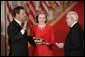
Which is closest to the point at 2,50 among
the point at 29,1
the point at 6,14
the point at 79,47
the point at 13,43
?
the point at 6,14

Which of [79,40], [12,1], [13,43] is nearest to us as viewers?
[79,40]

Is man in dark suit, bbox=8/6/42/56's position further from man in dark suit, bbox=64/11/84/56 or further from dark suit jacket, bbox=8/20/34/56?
man in dark suit, bbox=64/11/84/56

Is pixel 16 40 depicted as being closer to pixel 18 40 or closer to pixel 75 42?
pixel 18 40

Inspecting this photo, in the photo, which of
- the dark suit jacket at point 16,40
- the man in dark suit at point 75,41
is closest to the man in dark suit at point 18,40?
the dark suit jacket at point 16,40

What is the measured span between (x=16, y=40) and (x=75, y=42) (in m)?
0.95

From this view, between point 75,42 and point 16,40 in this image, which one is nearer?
point 75,42

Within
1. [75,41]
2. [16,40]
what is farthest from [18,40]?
[75,41]

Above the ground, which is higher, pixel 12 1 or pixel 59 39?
pixel 12 1

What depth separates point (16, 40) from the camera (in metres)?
4.86

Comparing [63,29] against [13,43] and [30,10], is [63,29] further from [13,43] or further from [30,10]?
[13,43]

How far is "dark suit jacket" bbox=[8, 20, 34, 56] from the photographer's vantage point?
A: 480 cm

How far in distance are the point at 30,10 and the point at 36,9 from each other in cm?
13

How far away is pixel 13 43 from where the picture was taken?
493 cm

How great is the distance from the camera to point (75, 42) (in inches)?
173
